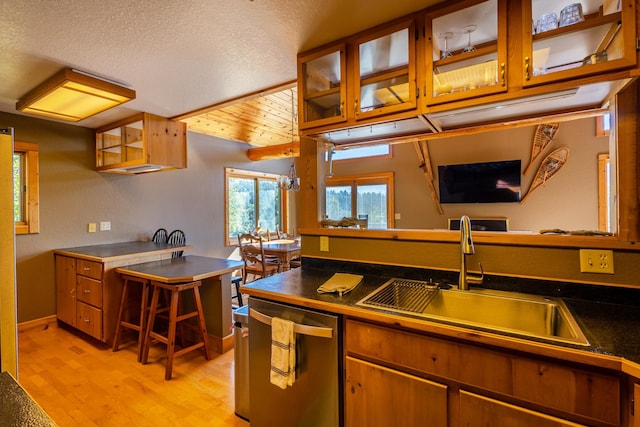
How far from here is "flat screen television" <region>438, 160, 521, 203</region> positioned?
4.99 meters

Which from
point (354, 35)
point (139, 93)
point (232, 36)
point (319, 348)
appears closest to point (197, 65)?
point (232, 36)

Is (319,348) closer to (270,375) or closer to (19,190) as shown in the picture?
Result: (270,375)

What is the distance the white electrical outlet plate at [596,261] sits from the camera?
1251 mm

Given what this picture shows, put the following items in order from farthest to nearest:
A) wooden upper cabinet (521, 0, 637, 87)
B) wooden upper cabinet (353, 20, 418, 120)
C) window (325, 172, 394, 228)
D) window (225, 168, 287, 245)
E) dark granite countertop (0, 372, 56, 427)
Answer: window (325, 172, 394, 228) < window (225, 168, 287, 245) < wooden upper cabinet (353, 20, 418, 120) < wooden upper cabinet (521, 0, 637, 87) < dark granite countertop (0, 372, 56, 427)

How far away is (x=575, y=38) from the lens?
1.21 metres

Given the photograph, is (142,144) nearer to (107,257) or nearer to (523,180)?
(107,257)

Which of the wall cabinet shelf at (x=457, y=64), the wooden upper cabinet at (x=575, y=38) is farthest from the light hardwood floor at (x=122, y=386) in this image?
the wooden upper cabinet at (x=575, y=38)

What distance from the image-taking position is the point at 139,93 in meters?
2.48

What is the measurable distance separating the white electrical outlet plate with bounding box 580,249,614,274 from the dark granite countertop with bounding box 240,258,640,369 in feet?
0.25

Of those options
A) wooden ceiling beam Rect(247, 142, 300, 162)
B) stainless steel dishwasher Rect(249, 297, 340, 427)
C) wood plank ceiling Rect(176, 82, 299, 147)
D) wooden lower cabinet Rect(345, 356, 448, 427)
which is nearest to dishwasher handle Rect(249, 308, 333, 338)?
stainless steel dishwasher Rect(249, 297, 340, 427)

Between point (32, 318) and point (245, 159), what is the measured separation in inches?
142

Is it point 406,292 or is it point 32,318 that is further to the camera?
point 32,318

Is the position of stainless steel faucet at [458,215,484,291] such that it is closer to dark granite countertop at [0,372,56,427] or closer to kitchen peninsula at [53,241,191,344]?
dark granite countertop at [0,372,56,427]

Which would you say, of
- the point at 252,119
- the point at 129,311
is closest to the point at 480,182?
the point at 252,119
